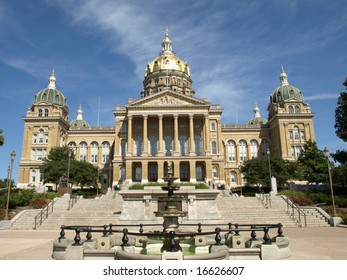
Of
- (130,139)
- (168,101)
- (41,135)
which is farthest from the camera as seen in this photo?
(41,135)

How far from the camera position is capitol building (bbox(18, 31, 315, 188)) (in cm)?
5903

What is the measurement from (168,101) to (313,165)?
27805 millimetres

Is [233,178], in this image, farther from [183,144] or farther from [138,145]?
→ [138,145]

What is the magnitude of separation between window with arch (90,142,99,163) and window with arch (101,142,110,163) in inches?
56.2

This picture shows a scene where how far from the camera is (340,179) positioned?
42156 millimetres

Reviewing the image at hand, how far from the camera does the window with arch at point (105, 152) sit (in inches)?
2934

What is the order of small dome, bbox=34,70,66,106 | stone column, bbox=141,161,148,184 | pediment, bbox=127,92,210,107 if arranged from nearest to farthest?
stone column, bbox=141,161,148,184
pediment, bbox=127,92,210,107
small dome, bbox=34,70,66,106

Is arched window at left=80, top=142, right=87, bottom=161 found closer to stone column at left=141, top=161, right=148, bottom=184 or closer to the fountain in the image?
stone column at left=141, top=161, right=148, bottom=184

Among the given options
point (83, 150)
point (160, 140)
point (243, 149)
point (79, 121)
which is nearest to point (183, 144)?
point (160, 140)

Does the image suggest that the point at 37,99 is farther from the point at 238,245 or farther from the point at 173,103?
the point at 238,245

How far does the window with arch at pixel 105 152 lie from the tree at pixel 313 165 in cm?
4235

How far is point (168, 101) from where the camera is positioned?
6028 cm

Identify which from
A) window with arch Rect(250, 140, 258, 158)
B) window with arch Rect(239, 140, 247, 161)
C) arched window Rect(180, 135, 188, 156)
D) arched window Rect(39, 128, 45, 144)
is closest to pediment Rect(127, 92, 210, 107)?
arched window Rect(180, 135, 188, 156)

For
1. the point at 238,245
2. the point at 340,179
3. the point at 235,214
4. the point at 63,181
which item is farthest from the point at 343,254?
the point at 63,181
